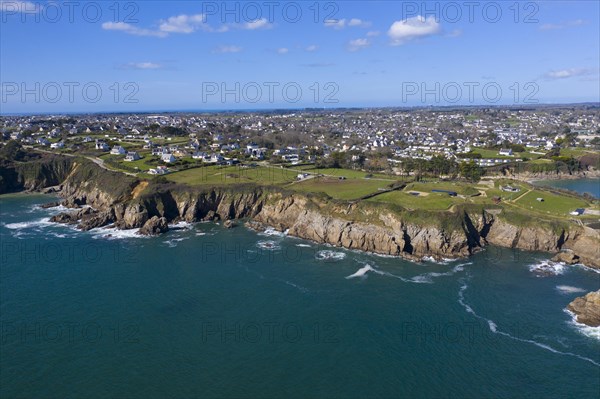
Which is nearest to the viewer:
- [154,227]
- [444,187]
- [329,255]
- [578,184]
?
[329,255]

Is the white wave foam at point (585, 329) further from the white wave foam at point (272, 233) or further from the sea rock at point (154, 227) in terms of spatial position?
the sea rock at point (154, 227)

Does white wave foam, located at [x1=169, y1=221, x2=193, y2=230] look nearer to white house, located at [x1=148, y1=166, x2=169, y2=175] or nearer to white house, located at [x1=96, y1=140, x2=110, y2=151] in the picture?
white house, located at [x1=148, y1=166, x2=169, y2=175]

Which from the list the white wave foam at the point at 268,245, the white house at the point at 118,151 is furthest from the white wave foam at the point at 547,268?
the white house at the point at 118,151

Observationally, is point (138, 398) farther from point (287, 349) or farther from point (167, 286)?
point (167, 286)

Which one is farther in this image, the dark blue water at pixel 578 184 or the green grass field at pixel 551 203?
the dark blue water at pixel 578 184

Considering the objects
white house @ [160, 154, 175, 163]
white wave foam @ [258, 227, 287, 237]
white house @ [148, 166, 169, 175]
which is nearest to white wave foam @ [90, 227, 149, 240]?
white wave foam @ [258, 227, 287, 237]

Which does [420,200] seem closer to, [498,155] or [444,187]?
[444,187]

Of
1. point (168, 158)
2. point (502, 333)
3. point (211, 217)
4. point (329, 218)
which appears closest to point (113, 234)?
point (211, 217)
